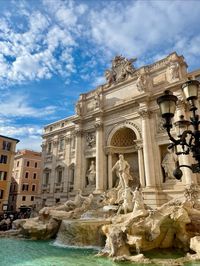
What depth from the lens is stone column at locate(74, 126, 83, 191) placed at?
22031 mm

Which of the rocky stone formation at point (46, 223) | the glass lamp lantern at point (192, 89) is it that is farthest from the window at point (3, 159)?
the glass lamp lantern at point (192, 89)

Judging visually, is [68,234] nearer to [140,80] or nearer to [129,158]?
[129,158]

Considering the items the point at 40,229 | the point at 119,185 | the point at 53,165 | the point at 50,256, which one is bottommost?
the point at 50,256

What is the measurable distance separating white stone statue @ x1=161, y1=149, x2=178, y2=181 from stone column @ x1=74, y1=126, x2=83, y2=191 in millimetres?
8741

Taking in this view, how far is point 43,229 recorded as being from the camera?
14.2 metres

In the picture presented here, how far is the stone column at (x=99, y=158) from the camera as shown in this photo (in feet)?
65.1

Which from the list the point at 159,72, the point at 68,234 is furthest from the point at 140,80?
the point at 68,234

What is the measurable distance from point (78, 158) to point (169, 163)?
9.53m

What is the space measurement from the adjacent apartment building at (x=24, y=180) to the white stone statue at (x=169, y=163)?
2787 centimetres

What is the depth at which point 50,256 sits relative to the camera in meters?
9.54

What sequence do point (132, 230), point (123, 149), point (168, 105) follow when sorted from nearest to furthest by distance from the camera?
point (168, 105) < point (132, 230) < point (123, 149)

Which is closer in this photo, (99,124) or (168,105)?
(168,105)

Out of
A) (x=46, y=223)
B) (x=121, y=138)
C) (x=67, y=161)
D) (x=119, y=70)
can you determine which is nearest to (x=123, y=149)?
(x=121, y=138)

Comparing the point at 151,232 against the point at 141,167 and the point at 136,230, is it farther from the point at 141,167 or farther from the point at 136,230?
the point at 141,167
